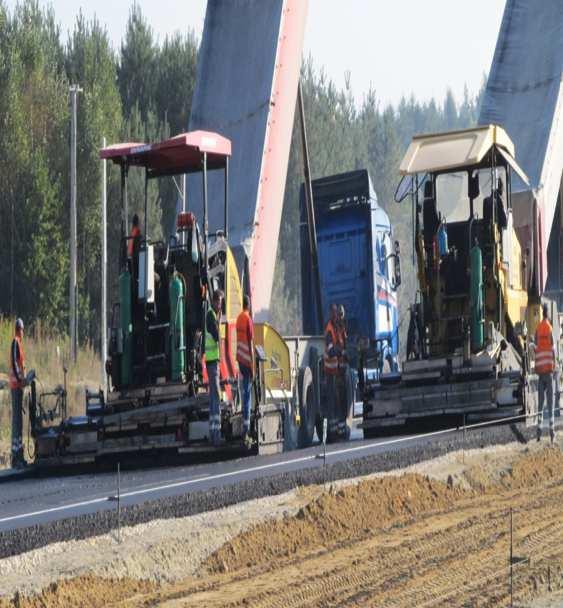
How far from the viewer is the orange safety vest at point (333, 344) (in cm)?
1998

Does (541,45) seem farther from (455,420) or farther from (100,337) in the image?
(100,337)

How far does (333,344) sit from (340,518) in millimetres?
8220

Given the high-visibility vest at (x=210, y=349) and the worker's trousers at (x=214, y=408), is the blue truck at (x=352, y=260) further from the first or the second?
the worker's trousers at (x=214, y=408)

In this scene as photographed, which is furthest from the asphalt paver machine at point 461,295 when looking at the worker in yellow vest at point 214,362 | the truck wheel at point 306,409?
the worker in yellow vest at point 214,362

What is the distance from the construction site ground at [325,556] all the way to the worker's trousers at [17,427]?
14.9 ft

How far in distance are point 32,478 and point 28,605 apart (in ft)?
23.6

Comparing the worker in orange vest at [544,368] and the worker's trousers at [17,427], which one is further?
the worker in orange vest at [544,368]

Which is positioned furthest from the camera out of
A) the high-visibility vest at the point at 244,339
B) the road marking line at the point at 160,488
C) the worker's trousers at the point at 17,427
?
the worker's trousers at the point at 17,427

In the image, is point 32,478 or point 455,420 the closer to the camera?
point 32,478

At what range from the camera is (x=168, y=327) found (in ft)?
53.2

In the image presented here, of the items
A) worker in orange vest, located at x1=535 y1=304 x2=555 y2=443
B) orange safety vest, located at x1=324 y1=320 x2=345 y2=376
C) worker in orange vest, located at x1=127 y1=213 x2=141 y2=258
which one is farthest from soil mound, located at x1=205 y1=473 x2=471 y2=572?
orange safety vest, located at x1=324 y1=320 x2=345 y2=376

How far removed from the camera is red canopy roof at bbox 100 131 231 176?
16047 mm

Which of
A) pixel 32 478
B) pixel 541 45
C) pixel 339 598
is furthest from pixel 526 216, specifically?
pixel 339 598

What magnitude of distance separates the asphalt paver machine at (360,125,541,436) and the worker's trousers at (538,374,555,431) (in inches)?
7.4
